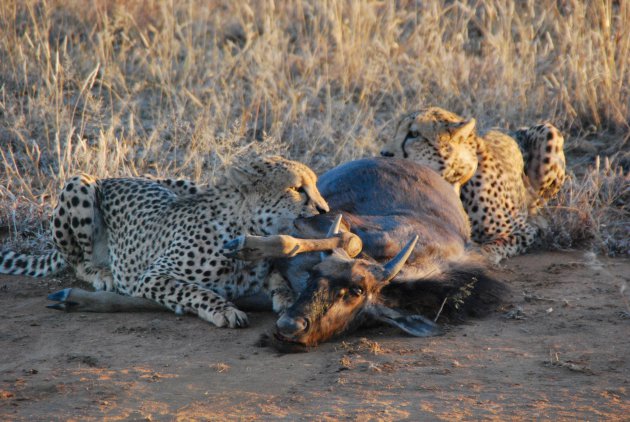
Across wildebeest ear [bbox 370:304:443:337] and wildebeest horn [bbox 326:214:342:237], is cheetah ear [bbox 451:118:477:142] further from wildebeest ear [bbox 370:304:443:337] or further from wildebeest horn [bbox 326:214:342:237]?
wildebeest ear [bbox 370:304:443:337]

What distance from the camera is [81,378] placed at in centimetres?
405

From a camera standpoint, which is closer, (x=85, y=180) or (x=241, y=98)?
(x=85, y=180)

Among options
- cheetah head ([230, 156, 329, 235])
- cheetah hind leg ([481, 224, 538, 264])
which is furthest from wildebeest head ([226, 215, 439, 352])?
cheetah hind leg ([481, 224, 538, 264])

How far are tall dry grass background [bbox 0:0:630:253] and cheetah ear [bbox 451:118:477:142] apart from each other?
859mm

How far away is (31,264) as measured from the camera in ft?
20.0

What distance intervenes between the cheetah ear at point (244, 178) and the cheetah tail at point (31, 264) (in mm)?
1449

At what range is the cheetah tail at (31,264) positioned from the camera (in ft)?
19.8

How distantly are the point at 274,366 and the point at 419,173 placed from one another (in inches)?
91.9

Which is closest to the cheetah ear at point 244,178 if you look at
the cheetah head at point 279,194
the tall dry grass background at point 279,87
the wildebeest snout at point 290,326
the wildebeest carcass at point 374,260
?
the cheetah head at point 279,194

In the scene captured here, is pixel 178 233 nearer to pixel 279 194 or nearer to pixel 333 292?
pixel 279 194

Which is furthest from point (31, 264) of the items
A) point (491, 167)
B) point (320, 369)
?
point (491, 167)

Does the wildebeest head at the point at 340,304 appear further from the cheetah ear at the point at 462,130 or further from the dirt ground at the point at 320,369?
the cheetah ear at the point at 462,130

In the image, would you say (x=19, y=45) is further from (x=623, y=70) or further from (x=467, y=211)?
(x=623, y=70)

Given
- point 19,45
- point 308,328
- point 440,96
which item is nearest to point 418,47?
point 440,96
